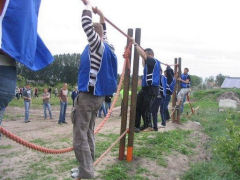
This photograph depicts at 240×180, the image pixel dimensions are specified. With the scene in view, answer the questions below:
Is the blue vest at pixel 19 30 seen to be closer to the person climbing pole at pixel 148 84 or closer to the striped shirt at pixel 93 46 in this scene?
the striped shirt at pixel 93 46

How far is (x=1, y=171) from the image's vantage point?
470 centimetres

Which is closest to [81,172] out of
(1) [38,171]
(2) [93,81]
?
(2) [93,81]

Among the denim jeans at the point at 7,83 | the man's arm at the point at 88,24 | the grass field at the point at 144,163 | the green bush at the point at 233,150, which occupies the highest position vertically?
the man's arm at the point at 88,24

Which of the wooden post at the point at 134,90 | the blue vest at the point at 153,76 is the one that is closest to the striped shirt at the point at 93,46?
the wooden post at the point at 134,90

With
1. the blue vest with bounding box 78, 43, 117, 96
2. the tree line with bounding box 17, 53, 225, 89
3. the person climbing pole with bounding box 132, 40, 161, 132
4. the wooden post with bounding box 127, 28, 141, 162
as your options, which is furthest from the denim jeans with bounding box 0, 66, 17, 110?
the tree line with bounding box 17, 53, 225, 89

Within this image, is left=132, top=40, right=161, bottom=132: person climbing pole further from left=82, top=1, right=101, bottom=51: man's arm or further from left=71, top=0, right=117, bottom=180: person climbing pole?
left=82, top=1, right=101, bottom=51: man's arm

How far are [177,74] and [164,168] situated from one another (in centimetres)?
592

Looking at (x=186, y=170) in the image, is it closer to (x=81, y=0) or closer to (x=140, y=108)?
(x=140, y=108)

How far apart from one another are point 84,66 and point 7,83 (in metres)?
1.44

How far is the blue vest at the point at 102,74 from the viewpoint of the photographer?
302 centimetres

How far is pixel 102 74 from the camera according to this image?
3.08m

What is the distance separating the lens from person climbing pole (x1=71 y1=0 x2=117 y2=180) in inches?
118

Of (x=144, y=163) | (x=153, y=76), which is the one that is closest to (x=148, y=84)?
(x=153, y=76)

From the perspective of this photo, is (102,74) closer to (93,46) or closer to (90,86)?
(90,86)
